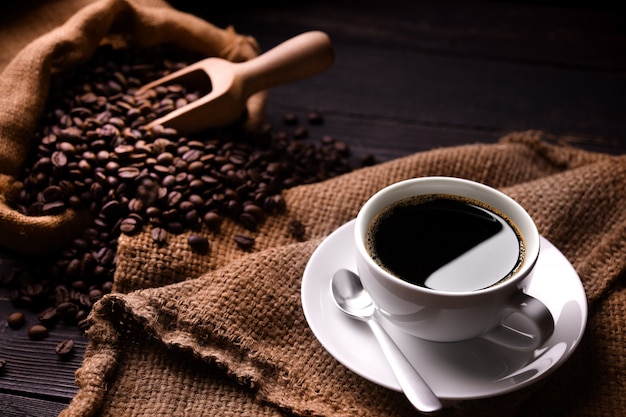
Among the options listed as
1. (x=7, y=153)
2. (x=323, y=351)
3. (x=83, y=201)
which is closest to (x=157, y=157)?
(x=83, y=201)

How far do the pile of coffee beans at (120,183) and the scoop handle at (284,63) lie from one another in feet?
0.53

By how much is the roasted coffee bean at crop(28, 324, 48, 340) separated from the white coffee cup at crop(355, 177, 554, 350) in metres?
0.75

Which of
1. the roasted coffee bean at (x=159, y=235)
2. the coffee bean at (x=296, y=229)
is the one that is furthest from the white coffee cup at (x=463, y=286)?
the roasted coffee bean at (x=159, y=235)

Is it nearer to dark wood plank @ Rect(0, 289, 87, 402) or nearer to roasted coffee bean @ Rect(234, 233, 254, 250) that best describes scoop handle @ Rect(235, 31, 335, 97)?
roasted coffee bean @ Rect(234, 233, 254, 250)

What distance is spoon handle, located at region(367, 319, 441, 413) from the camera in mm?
1054

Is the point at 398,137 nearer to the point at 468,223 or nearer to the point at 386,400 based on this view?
the point at 468,223

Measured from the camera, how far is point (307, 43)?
6.21 ft

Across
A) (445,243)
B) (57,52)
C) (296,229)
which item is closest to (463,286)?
(445,243)

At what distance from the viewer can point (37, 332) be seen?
1459 mm

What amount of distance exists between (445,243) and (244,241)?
539 mm

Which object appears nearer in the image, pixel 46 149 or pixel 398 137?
pixel 46 149

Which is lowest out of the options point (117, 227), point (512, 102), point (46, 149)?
point (512, 102)

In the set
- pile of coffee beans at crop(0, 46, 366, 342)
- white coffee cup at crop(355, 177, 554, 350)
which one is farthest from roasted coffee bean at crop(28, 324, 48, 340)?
white coffee cup at crop(355, 177, 554, 350)

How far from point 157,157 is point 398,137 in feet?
2.64
